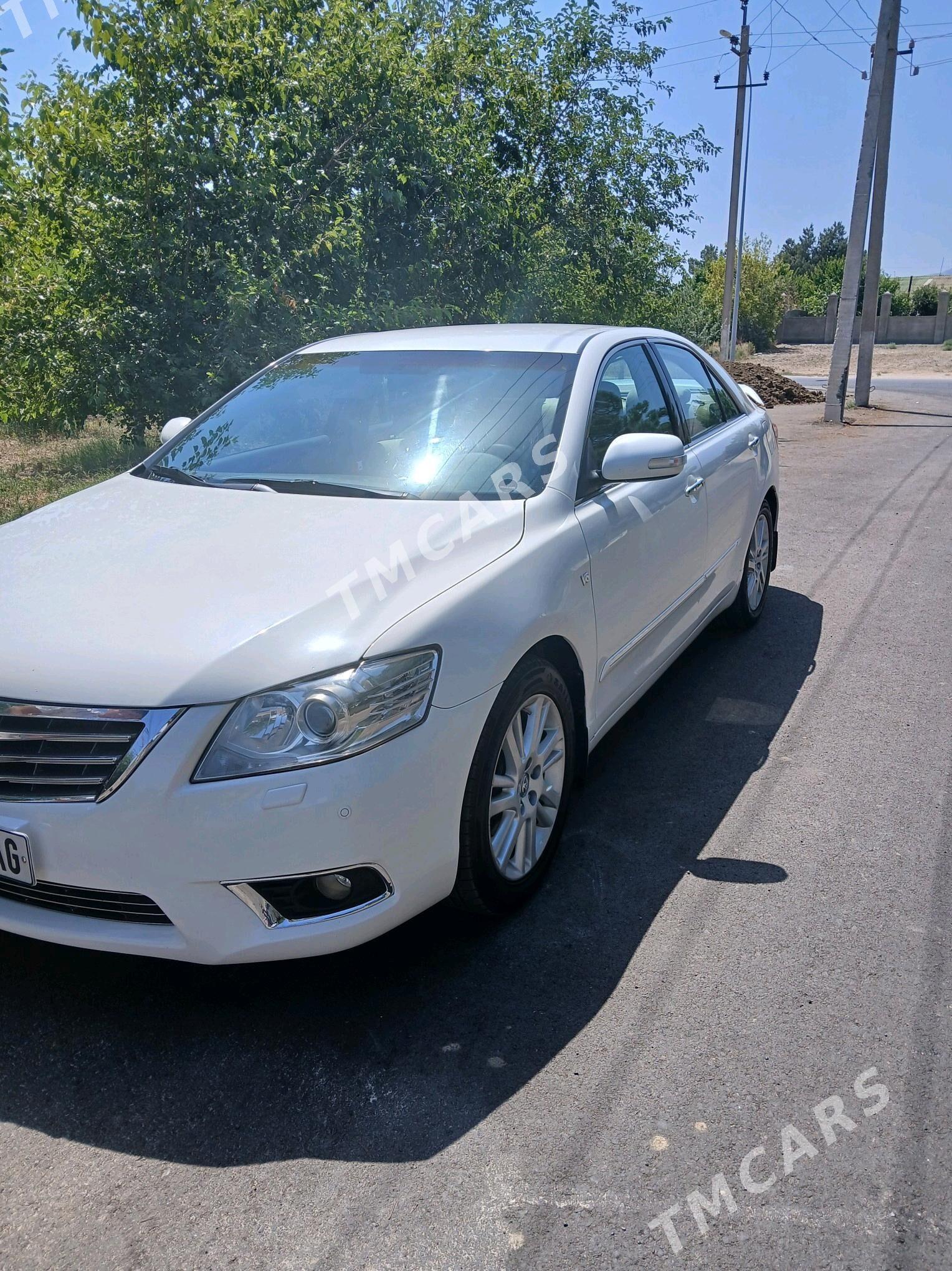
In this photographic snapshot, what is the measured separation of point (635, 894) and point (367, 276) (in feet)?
29.6

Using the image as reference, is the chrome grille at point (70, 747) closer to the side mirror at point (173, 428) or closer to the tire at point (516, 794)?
the tire at point (516, 794)

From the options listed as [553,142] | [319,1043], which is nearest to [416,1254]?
[319,1043]

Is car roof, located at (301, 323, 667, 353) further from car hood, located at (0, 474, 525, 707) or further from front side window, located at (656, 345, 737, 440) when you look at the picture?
car hood, located at (0, 474, 525, 707)

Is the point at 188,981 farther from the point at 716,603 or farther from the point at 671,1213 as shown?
the point at 716,603

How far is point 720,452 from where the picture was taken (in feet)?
16.3

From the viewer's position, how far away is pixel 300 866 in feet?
8.02

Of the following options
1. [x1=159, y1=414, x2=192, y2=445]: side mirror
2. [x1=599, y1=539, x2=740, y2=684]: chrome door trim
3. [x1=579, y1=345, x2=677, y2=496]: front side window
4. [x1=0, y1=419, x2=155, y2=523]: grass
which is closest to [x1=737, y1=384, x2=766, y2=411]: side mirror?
[x1=599, y1=539, x2=740, y2=684]: chrome door trim

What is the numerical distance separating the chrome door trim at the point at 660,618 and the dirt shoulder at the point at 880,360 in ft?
83.0

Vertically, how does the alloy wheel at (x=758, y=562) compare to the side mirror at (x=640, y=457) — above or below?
below

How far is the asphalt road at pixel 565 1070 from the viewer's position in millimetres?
2113

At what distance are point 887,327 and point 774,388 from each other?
36062 millimetres

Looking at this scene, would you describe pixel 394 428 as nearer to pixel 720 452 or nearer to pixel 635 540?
pixel 635 540

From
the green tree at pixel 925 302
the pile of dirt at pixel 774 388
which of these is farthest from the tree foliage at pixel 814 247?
the pile of dirt at pixel 774 388

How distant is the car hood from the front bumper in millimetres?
169
